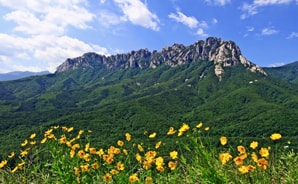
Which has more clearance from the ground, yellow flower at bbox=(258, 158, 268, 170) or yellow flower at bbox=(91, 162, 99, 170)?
yellow flower at bbox=(258, 158, 268, 170)

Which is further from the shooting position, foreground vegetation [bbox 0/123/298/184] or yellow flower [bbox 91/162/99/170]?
yellow flower [bbox 91/162/99/170]

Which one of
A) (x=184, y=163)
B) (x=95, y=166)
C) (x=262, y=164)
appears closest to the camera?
(x=262, y=164)

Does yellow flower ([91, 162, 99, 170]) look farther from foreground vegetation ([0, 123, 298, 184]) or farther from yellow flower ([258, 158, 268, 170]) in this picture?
yellow flower ([258, 158, 268, 170])

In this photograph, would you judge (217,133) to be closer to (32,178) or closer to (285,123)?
(285,123)

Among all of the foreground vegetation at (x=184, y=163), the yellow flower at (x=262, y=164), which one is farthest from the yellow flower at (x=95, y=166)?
the yellow flower at (x=262, y=164)

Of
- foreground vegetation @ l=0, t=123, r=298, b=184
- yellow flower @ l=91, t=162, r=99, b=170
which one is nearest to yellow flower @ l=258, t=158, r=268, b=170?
foreground vegetation @ l=0, t=123, r=298, b=184

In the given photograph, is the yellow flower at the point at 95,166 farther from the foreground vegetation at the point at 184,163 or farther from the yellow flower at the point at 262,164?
the yellow flower at the point at 262,164

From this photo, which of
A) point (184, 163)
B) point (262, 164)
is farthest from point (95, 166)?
point (262, 164)

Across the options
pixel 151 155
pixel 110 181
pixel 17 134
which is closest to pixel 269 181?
pixel 151 155

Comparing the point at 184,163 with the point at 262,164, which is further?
the point at 184,163

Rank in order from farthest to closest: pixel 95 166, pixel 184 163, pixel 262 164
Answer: pixel 95 166, pixel 184 163, pixel 262 164

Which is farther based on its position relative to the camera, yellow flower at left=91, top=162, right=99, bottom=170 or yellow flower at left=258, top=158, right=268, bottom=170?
yellow flower at left=91, top=162, right=99, bottom=170

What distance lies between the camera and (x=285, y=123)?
618 ft

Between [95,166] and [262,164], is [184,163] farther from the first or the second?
[95,166]
